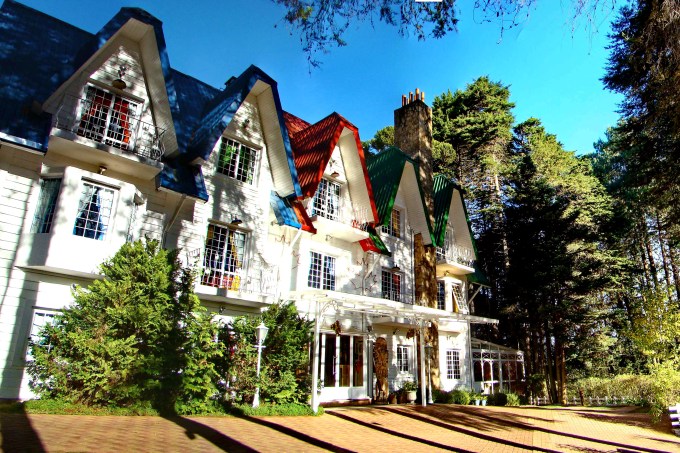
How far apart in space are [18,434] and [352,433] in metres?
6.76

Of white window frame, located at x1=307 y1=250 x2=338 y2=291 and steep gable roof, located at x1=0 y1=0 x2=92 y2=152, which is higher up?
steep gable roof, located at x1=0 y1=0 x2=92 y2=152

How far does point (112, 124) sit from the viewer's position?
12.5m

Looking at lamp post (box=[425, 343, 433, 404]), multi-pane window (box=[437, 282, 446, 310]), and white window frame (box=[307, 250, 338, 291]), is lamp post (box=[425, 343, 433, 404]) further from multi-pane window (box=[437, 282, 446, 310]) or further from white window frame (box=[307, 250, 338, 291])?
white window frame (box=[307, 250, 338, 291])

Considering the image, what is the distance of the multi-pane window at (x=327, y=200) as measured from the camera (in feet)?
59.9

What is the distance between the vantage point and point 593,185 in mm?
30016

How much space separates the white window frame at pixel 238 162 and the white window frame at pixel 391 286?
7944 mm

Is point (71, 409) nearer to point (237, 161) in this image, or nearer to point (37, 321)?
point (37, 321)

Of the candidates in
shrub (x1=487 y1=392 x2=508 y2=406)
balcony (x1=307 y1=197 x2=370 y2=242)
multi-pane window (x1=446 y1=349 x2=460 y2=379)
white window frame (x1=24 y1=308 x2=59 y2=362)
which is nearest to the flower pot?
multi-pane window (x1=446 y1=349 x2=460 y2=379)

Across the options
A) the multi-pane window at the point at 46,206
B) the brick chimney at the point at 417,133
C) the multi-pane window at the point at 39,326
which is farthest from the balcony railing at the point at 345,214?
the multi-pane window at the point at 39,326

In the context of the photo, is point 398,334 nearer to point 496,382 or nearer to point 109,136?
point 496,382

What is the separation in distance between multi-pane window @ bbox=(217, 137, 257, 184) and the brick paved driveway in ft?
26.0

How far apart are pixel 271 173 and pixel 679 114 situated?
479 inches

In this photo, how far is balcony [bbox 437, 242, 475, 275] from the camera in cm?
2400

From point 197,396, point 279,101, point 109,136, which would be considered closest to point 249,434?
point 197,396
